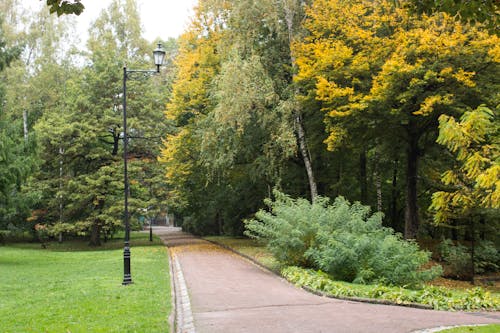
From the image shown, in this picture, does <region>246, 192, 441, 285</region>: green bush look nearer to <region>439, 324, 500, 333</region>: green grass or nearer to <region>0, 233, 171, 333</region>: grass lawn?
<region>0, 233, 171, 333</region>: grass lawn

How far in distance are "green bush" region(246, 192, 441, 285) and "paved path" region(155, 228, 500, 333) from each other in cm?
159

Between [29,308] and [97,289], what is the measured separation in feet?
8.50

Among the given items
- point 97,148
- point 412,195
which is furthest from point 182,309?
point 97,148

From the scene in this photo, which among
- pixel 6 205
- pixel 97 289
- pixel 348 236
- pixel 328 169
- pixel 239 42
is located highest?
pixel 239 42

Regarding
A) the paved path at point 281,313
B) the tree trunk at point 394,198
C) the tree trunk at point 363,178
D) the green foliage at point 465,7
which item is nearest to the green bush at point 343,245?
the paved path at point 281,313

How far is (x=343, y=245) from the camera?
12.8 metres

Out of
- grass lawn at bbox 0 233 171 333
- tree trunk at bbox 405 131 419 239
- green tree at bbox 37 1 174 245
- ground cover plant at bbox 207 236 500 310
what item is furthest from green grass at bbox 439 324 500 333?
green tree at bbox 37 1 174 245

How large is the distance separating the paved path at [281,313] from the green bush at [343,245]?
1.59m

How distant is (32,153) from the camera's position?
22.8 metres

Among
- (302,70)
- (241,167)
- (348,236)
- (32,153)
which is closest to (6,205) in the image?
(32,153)

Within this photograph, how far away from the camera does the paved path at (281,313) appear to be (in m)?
7.64

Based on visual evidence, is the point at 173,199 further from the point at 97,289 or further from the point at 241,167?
the point at 97,289

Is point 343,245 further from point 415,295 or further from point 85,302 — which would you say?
point 85,302

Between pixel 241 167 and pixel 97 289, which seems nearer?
pixel 97 289
